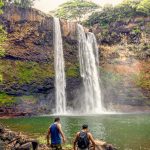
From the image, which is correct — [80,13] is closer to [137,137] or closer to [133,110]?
[133,110]

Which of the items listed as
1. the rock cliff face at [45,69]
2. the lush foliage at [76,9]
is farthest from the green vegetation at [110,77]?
the lush foliage at [76,9]

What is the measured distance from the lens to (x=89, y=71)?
63344 millimetres

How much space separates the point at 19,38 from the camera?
57.2 meters

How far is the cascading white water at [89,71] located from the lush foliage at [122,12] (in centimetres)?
820

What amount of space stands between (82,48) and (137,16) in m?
15.1

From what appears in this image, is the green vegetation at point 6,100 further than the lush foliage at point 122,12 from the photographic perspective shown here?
No

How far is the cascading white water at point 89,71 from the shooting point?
61656 mm

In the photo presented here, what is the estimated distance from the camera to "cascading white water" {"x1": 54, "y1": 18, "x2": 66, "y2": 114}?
5836 cm

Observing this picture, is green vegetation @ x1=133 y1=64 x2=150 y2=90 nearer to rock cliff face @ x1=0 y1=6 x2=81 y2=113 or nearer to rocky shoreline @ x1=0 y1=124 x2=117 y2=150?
rock cliff face @ x1=0 y1=6 x2=81 y2=113

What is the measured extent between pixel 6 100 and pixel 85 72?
52.7 ft

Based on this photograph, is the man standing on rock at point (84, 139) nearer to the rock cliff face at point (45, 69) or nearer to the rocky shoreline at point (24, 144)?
the rocky shoreline at point (24, 144)

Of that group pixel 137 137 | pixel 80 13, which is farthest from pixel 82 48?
pixel 137 137

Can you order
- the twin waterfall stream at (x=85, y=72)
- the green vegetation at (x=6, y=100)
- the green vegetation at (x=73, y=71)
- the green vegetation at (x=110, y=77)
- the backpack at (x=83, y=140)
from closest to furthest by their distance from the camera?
the backpack at (x=83, y=140) → the green vegetation at (x=6, y=100) → the twin waterfall stream at (x=85, y=72) → the green vegetation at (x=73, y=71) → the green vegetation at (x=110, y=77)

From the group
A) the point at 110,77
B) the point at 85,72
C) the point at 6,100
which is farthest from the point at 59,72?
the point at 6,100
